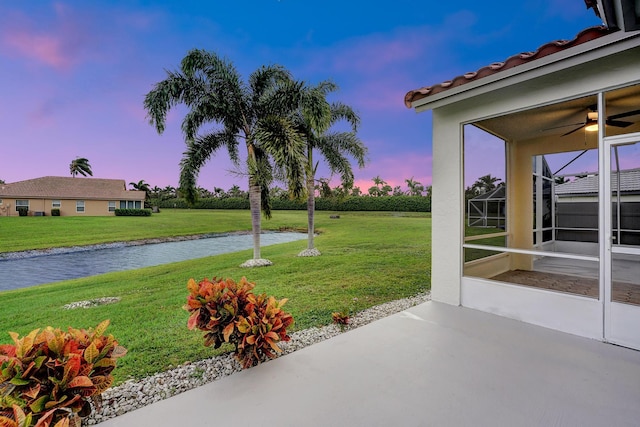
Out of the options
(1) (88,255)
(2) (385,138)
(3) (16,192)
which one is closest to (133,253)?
(1) (88,255)

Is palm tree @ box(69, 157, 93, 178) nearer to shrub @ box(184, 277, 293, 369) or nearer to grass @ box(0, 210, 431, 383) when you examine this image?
grass @ box(0, 210, 431, 383)

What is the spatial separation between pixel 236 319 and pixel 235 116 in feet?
25.7

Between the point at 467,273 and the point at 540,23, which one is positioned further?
the point at 540,23

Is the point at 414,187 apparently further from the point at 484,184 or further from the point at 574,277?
the point at 574,277

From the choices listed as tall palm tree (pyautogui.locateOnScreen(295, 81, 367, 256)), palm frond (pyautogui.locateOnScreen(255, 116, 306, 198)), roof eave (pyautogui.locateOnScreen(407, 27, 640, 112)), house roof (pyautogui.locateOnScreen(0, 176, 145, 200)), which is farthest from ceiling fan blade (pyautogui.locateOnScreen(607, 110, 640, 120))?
house roof (pyautogui.locateOnScreen(0, 176, 145, 200))

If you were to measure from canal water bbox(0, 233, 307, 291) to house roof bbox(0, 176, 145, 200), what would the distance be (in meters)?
2.36

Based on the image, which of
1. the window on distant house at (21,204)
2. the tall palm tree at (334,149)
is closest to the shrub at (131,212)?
the window on distant house at (21,204)

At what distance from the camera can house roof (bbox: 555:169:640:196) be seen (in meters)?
5.38

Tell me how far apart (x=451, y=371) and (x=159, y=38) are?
14.0 metres

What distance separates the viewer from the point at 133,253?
11359 mm

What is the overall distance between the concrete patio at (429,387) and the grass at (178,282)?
1.06 m

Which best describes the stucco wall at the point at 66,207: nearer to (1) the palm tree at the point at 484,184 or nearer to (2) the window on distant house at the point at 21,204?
(2) the window on distant house at the point at 21,204

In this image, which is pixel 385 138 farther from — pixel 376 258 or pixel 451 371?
pixel 451 371

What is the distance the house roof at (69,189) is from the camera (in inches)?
361
